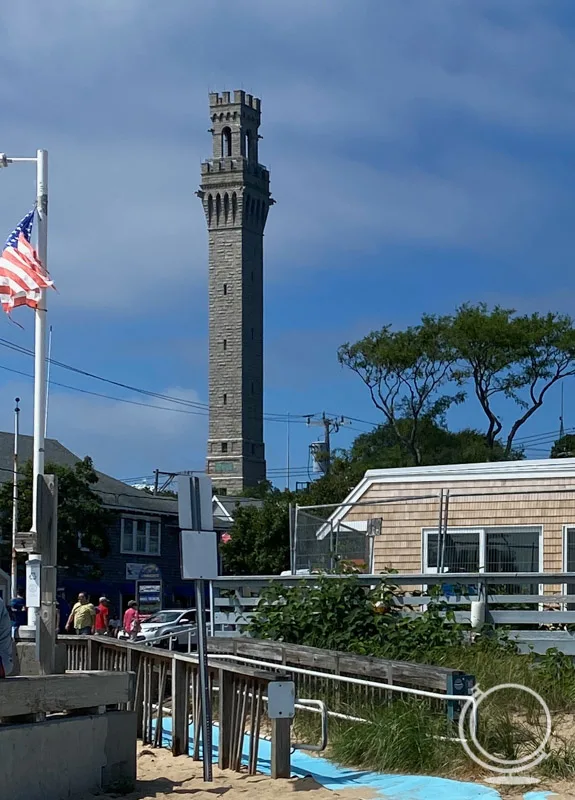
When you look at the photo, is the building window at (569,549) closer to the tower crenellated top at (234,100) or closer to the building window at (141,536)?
the building window at (141,536)

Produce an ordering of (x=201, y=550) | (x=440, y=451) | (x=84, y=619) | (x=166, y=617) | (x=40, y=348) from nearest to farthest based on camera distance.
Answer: (x=201, y=550) → (x=40, y=348) → (x=84, y=619) → (x=166, y=617) → (x=440, y=451)

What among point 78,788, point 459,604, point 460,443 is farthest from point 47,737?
point 460,443

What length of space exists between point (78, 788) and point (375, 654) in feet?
17.4

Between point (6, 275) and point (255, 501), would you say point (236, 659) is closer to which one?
point (6, 275)

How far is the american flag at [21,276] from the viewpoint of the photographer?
1833 centimetres

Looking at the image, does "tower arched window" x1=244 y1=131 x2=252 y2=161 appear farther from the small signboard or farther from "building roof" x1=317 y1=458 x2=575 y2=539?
"building roof" x1=317 y1=458 x2=575 y2=539

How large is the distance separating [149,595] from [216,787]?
4752cm

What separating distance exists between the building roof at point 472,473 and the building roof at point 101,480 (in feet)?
107

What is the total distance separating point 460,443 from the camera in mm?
67375

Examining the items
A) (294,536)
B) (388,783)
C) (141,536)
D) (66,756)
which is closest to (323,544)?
(294,536)

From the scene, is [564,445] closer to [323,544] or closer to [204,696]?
[323,544]

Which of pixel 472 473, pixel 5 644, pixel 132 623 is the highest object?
pixel 472 473

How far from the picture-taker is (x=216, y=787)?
35.3 ft

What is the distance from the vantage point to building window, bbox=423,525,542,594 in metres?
21.0
